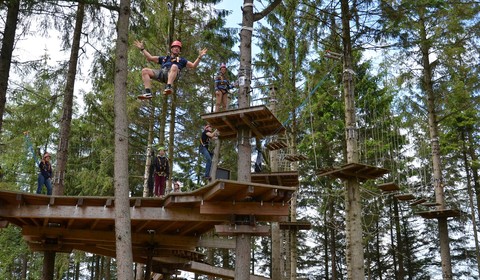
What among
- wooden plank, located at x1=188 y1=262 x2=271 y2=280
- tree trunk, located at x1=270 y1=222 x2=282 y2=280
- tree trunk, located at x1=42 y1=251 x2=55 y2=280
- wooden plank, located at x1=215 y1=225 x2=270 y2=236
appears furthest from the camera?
tree trunk, located at x1=270 y1=222 x2=282 y2=280

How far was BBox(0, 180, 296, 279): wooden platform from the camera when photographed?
299 inches

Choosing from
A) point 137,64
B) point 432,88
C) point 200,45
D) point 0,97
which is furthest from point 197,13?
point 432,88

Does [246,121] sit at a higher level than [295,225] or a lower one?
higher

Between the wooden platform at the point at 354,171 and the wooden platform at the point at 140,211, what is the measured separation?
56.8 inches

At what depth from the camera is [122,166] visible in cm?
775

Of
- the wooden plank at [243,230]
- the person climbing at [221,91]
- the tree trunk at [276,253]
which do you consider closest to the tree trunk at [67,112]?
the person climbing at [221,91]

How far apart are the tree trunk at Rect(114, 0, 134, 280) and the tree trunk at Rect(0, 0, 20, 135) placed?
2.57 m

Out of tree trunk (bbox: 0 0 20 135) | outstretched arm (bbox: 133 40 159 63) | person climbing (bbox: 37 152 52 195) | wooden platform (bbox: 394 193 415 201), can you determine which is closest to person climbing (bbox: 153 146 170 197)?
outstretched arm (bbox: 133 40 159 63)

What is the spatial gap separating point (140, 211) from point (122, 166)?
979mm

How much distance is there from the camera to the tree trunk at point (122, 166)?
7.25 meters

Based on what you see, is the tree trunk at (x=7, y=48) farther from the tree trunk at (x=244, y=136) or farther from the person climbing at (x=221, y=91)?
the tree trunk at (x=244, y=136)

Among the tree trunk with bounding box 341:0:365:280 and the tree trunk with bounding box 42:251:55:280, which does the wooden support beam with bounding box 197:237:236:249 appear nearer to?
the tree trunk with bounding box 341:0:365:280

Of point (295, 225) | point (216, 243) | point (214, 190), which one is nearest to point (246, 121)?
point (214, 190)

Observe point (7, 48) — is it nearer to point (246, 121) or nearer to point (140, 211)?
point (140, 211)
